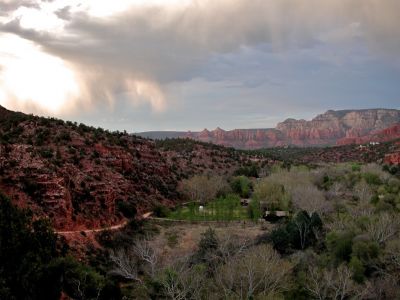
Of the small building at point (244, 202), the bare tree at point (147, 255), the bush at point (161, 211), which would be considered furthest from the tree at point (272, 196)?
the bare tree at point (147, 255)

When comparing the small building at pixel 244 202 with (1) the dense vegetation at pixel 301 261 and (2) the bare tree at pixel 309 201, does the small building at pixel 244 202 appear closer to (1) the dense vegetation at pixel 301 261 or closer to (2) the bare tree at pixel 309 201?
(1) the dense vegetation at pixel 301 261

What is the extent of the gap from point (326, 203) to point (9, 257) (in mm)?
38839

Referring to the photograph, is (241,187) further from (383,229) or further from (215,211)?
(383,229)

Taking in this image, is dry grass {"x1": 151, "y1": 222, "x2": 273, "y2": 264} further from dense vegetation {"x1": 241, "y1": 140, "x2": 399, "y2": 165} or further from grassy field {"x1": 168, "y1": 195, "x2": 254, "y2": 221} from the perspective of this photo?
dense vegetation {"x1": 241, "y1": 140, "x2": 399, "y2": 165}

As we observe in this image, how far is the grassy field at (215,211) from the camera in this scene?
54156 mm

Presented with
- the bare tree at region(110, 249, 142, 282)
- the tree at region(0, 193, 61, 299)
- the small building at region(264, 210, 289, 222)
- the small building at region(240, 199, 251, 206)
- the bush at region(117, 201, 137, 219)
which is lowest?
the bare tree at region(110, 249, 142, 282)

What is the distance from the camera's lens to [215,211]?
190 feet

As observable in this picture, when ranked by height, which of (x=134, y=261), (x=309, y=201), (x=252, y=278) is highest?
(x=309, y=201)

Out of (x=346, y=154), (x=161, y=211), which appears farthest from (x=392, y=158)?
(x=161, y=211)

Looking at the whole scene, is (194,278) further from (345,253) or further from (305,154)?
(305,154)

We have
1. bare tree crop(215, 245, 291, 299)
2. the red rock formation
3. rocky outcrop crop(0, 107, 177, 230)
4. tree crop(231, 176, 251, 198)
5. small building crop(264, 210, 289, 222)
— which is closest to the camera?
bare tree crop(215, 245, 291, 299)

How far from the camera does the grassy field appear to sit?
5416cm

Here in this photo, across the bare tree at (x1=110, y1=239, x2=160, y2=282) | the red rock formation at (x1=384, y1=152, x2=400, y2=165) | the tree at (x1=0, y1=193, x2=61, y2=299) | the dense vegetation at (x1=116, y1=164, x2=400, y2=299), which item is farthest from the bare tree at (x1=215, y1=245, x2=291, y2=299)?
the red rock formation at (x1=384, y1=152, x2=400, y2=165)

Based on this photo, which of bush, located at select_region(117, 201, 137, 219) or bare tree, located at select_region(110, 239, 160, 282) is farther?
bush, located at select_region(117, 201, 137, 219)
